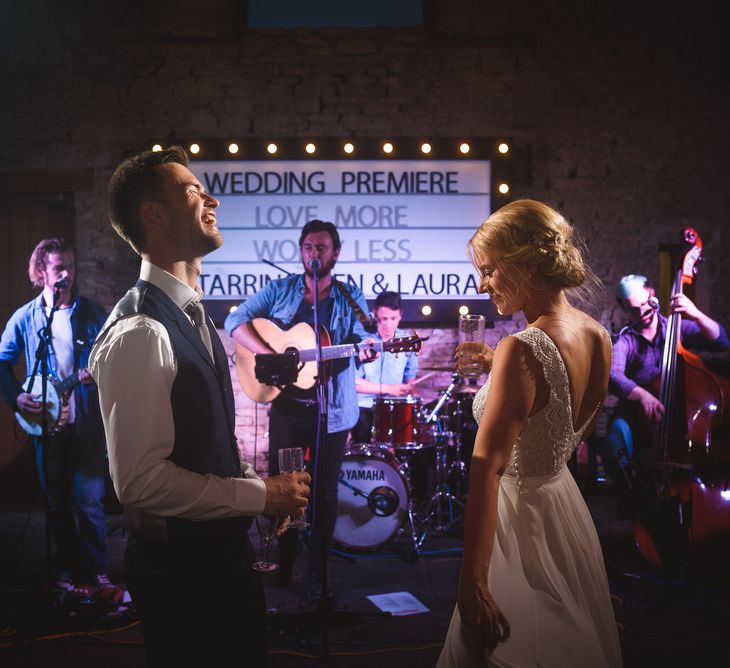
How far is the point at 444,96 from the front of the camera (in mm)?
6473

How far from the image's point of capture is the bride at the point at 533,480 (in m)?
1.59

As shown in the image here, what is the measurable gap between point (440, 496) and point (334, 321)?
1.81 m

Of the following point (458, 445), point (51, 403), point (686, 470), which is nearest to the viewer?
point (686, 470)

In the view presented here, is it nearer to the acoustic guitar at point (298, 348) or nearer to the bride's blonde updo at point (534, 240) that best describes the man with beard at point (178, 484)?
the bride's blonde updo at point (534, 240)

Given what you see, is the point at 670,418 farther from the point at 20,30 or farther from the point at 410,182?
the point at 20,30

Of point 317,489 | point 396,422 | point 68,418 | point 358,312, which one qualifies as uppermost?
point 358,312

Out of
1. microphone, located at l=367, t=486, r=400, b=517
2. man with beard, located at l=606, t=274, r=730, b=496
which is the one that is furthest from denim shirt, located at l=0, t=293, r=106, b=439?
man with beard, located at l=606, t=274, r=730, b=496

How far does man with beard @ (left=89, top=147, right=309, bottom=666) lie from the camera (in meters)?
1.54

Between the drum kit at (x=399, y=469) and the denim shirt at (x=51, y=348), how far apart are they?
74.8 inches

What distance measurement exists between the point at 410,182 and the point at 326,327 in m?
2.23

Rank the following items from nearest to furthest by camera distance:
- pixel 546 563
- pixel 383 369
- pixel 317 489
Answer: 1. pixel 546 563
2. pixel 317 489
3. pixel 383 369

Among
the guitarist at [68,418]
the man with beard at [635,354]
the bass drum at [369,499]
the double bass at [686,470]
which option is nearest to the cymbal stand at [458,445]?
the bass drum at [369,499]

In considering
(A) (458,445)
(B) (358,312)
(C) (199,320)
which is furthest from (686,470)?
(C) (199,320)

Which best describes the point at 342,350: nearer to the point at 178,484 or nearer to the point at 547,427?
the point at 547,427
